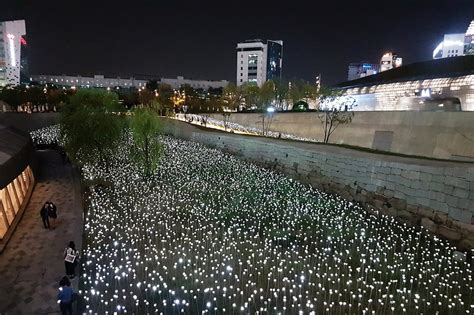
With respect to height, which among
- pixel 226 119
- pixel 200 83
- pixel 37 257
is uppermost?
pixel 200 83

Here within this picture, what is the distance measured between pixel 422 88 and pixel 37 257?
148 ft

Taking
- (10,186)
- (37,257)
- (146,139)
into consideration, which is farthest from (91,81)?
(37,257)

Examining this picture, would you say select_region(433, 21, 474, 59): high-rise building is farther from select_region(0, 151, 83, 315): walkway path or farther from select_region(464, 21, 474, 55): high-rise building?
select_region(0, 151, 83, 315): walkway path

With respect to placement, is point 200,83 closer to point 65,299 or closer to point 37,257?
point 37,257

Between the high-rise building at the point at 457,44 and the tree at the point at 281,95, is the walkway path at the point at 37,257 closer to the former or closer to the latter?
the tree at the point at 281,95

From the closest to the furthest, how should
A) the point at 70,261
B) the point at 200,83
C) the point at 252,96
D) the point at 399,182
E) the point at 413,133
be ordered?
the point at 70,261 → the point at 399,182 → the point at 413,133 → the point at 252,96 → the point at 200,83

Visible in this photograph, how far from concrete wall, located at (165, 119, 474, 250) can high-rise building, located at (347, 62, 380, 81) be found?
467ft

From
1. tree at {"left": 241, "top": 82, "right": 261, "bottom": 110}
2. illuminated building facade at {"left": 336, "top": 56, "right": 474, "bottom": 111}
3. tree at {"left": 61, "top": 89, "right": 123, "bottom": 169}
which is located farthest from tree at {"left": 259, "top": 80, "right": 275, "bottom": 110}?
tree at {"left": 61, "top": 89, "right": 123, "bottom": 169}

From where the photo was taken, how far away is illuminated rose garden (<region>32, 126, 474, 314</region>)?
26.0ft

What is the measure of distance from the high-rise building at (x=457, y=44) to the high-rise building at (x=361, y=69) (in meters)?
36.7

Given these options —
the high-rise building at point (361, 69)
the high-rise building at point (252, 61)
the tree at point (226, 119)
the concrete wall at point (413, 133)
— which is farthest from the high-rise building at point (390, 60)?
the concrete wall at point (413, 133)

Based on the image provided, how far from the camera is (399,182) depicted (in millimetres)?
13078

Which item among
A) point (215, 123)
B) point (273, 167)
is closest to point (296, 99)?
point (215, 123)

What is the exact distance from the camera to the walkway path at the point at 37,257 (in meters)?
8.07
